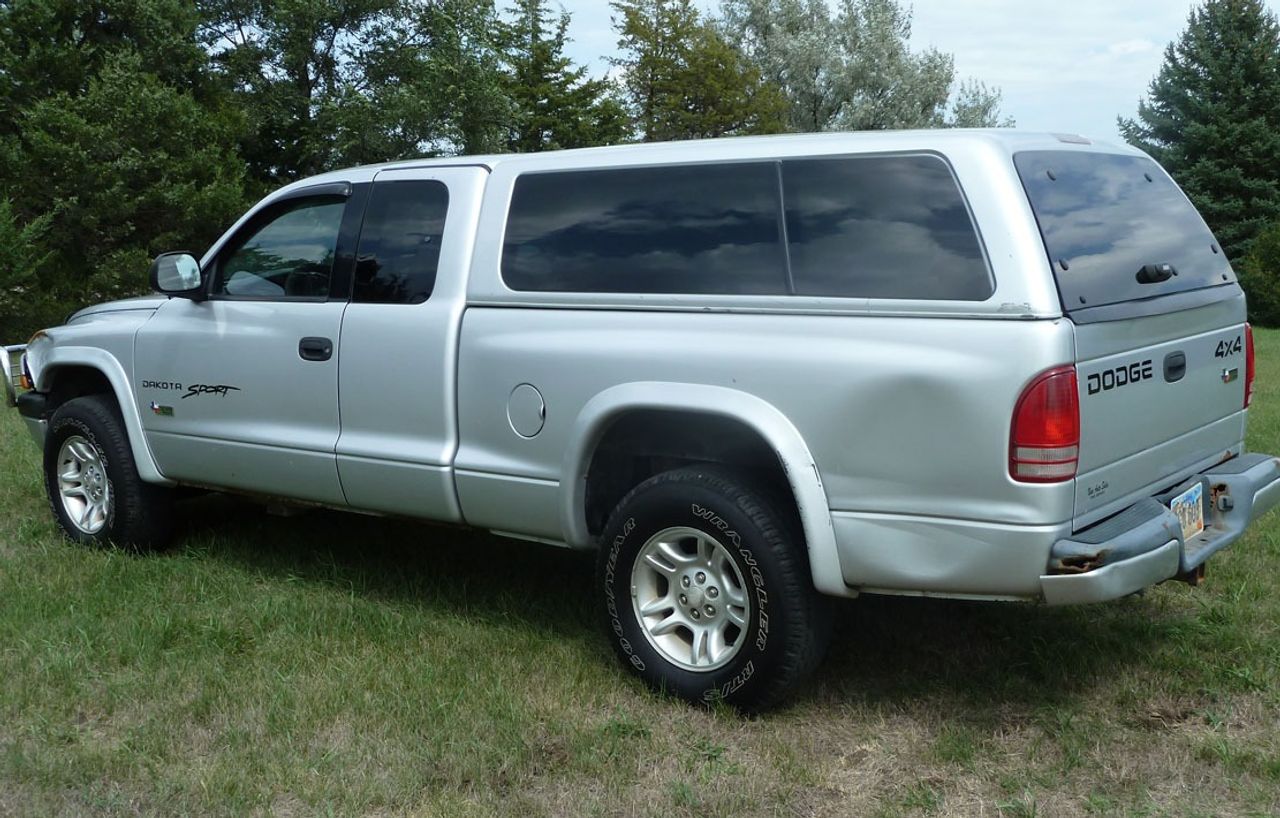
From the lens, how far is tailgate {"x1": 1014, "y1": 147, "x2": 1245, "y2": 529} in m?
3.61

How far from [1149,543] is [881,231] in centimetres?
120

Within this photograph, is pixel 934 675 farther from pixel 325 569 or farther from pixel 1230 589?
pixel 325 569

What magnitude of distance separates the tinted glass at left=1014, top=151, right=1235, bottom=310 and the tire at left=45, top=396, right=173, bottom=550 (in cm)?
418

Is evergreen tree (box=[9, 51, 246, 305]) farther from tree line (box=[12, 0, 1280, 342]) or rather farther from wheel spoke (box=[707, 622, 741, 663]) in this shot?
wheel spoke (box=[707, 622, 741, 663])

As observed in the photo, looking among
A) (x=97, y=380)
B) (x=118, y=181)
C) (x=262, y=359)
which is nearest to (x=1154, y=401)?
(x=262, y=359)

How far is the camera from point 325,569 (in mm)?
5773

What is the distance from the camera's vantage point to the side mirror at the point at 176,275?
537cm

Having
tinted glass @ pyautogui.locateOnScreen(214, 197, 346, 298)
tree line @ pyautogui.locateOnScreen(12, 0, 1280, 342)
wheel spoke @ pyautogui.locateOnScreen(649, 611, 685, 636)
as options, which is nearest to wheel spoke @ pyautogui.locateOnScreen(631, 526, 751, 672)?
wheel spoke @ pyautogui.locateOnScreen(649, 611, 685, 636)

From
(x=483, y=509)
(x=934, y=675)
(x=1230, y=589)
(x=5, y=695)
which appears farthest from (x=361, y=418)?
(x=1230, y=589)

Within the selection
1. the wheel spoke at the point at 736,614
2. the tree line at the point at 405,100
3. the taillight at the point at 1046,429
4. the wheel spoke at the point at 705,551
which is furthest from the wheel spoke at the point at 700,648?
the tree line at the point at 405,100

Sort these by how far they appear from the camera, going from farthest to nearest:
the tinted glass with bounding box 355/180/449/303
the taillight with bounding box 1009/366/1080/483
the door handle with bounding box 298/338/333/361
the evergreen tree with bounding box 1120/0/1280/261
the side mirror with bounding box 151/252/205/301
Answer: the evergreen tree with bounding box 1120/0/1280/261 < the side mirror with bounding box 151/252/205/301 < the door handle with bounding box 298/338/333/361 < the tinted glass with bounding box 355/180/449/303 < the taillight with bounding box 1009/366/1080/483

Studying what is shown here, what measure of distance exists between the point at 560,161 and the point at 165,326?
212 centimetres

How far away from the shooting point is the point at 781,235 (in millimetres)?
3988

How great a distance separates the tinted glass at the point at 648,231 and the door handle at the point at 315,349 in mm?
858
